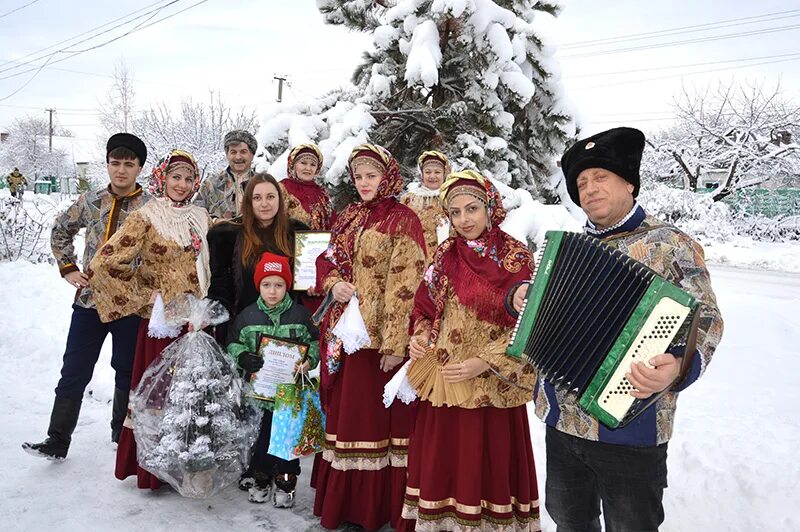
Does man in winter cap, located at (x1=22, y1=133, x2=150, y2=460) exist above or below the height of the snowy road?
above

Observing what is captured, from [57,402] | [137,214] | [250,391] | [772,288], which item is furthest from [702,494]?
[772,288]

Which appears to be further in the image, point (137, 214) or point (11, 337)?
point (11, 337)

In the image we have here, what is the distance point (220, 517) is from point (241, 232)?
1957 millimetres

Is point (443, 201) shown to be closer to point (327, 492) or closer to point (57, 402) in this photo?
point (327, 492)

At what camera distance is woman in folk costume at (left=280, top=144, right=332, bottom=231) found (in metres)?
4.95

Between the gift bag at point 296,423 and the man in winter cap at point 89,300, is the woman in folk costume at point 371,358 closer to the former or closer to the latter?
the gift bag at point 296,423

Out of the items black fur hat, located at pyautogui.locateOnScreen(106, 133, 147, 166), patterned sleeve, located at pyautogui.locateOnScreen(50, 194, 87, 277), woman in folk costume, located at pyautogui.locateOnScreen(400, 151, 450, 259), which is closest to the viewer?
black fur hat, located at pyautogui.locateOnScreen(106, 133, 147, 166)

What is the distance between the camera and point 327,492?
3.52 m

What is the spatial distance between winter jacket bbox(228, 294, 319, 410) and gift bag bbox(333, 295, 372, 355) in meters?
0.54

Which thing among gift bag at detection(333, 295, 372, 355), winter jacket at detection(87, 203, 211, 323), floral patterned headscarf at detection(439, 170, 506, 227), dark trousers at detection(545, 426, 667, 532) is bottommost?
dark trousers at detection(545, 426, 667, 532)

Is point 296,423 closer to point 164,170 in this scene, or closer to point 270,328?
point 270,328

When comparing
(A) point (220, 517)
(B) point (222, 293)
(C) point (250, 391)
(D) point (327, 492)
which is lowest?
(A) point (220, 517)

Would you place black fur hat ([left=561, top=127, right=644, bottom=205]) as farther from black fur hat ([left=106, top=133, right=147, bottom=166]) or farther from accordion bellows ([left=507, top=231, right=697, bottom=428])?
black fur hat ([left=106, top=133, right=147, bottom=166])

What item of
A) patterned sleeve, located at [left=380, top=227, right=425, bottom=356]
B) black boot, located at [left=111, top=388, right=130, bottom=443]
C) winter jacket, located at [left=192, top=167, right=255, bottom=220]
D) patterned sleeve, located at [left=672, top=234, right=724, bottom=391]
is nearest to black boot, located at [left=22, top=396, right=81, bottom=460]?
black boot, located at [left=111, top=388, right=130, bottom=443]
